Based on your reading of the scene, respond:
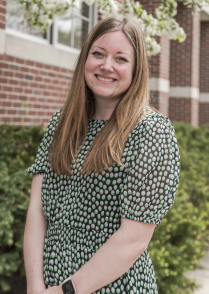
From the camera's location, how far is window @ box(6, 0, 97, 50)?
17.2ft

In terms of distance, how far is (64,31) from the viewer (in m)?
6.26

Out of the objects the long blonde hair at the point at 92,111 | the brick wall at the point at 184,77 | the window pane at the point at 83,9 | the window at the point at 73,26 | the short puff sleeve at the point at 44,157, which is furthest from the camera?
the brick wall at the point at 184,77

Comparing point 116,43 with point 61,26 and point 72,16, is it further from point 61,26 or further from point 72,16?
point 72,16

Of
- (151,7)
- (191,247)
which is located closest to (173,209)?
(191,247)

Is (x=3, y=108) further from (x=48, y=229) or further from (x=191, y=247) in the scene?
(x=48, y=229)

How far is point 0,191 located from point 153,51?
6.89ft

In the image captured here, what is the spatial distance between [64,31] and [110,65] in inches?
191

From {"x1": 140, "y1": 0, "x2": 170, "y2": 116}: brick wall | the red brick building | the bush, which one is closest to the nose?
the bush

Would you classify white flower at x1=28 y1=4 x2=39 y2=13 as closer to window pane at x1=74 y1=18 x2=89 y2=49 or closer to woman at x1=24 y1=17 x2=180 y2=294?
woman at x1=24 y1=17 x2=180 y2=294

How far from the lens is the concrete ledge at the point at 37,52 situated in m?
4.94

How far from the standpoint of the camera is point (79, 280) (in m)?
1.55

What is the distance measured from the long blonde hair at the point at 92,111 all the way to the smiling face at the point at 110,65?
0.03m

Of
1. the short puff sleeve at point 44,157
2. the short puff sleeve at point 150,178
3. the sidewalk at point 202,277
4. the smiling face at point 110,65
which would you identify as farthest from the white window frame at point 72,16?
the short puff sleeve at point 150,178

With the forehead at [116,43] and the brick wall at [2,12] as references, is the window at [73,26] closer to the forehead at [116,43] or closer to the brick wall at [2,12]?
the brick wall at [2,12]
